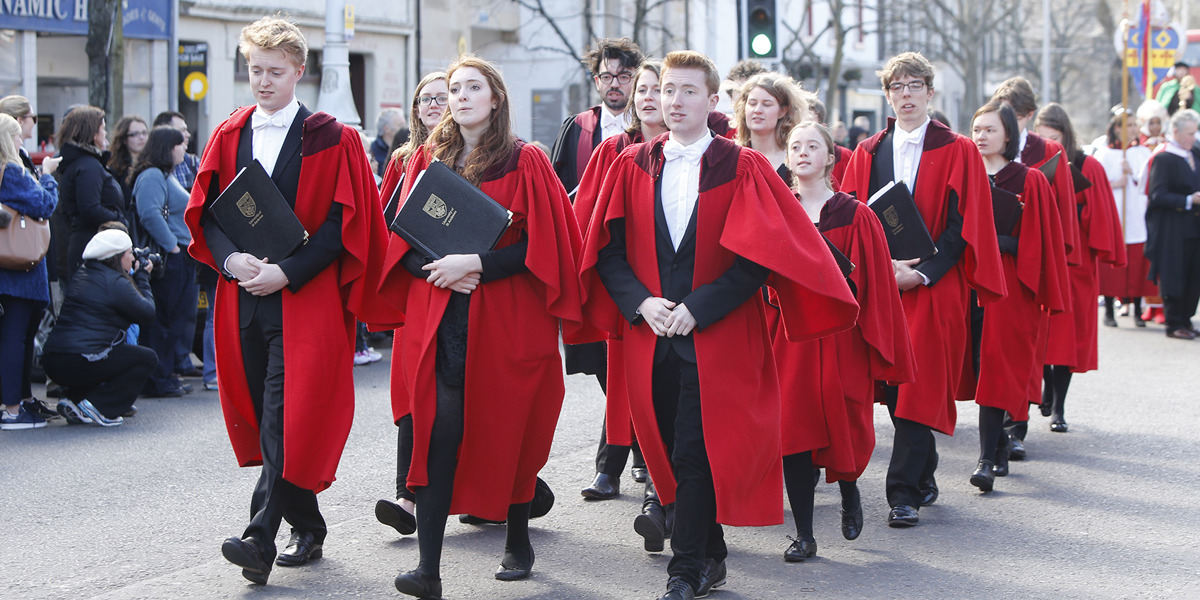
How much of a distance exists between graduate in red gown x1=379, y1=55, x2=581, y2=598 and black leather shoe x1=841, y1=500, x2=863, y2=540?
150 centimetres

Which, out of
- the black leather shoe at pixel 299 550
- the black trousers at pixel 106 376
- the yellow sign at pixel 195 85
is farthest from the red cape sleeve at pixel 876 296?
the yellow sign at pixel 195 85

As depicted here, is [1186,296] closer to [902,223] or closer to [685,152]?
[902,223]

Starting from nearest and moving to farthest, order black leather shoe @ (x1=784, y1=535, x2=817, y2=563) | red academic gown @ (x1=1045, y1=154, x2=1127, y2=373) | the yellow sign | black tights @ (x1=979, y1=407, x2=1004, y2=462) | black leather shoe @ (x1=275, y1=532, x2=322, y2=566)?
black leather shoe @ (x1=275, y1=532, x2=322, y2=566) < black leather shoe @ (x1=784, y1=535, x2=817, y2=563) < black tights @ (x1=979, y1=407, x2=1004, y2=462) < red academic gown @ (x1=1045, y1=154, x2=1127, y2=373) < the yellow sign

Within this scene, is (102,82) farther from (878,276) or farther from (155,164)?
(878,276)

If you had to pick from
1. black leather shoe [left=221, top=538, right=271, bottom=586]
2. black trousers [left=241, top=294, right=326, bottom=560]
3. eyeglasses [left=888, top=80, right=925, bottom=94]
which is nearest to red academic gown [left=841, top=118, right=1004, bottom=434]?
eyeglasses [left=888, top=80, right=925, bottom=94]

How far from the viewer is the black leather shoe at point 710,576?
5.01m

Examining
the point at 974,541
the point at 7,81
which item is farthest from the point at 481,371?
the point at 7,81

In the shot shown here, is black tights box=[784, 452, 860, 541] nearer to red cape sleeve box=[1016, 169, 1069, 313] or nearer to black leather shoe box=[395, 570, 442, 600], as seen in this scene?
black leather shoe box=[395, 570, 442, 600]

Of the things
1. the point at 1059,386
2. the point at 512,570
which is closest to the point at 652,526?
the point at 512,570

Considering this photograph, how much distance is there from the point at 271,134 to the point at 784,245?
200 cm

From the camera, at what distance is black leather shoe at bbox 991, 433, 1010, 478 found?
7.22 m

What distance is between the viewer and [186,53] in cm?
1703

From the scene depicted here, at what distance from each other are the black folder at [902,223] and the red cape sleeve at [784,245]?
1297 millimetres

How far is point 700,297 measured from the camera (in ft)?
15.6
